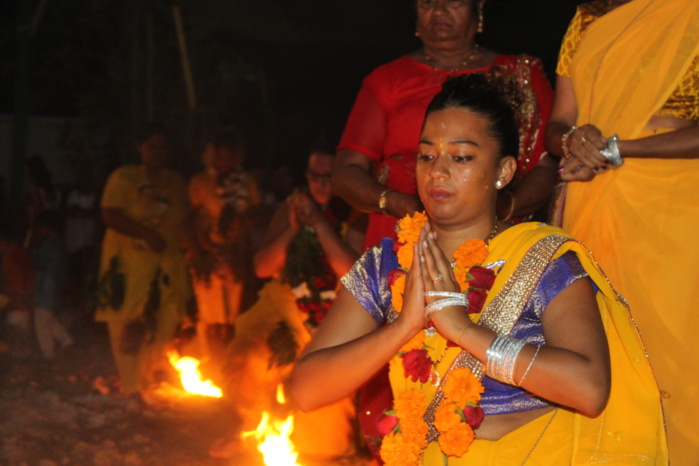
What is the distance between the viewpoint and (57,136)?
14156 millimetres

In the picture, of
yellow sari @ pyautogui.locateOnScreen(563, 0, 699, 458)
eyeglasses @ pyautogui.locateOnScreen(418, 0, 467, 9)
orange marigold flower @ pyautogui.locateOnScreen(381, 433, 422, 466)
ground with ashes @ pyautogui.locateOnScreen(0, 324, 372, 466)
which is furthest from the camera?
ground with ashes @ pyautogui.locateOnScreen(0, 324, 372, 466)

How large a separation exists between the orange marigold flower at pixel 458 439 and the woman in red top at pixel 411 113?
3.93 feet

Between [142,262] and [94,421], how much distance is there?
148 cm

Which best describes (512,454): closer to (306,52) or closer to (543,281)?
(543,281)

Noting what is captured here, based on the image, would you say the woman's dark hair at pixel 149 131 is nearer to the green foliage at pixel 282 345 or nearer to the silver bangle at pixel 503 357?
the green foliage at pixel 282 345

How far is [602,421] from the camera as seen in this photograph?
2371 millimetres

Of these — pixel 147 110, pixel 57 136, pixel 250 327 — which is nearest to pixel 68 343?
pixel 147 110

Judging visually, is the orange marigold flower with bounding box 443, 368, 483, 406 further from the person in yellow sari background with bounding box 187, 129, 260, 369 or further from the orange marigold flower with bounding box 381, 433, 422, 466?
the person in yellow sari background with bounding box 187, 129, 260, 369

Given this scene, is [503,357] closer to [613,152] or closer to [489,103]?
[489,103]

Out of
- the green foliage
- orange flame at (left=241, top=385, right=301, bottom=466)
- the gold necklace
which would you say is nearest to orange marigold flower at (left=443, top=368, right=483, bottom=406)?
the gold necklace

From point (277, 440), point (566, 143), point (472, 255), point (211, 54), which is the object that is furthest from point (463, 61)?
point (211, 54)

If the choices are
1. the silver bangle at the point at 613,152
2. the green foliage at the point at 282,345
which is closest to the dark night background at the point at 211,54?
the green foliage at the point at 282,345

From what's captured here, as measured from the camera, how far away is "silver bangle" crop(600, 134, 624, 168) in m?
3.08

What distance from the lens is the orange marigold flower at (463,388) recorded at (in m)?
2.38
